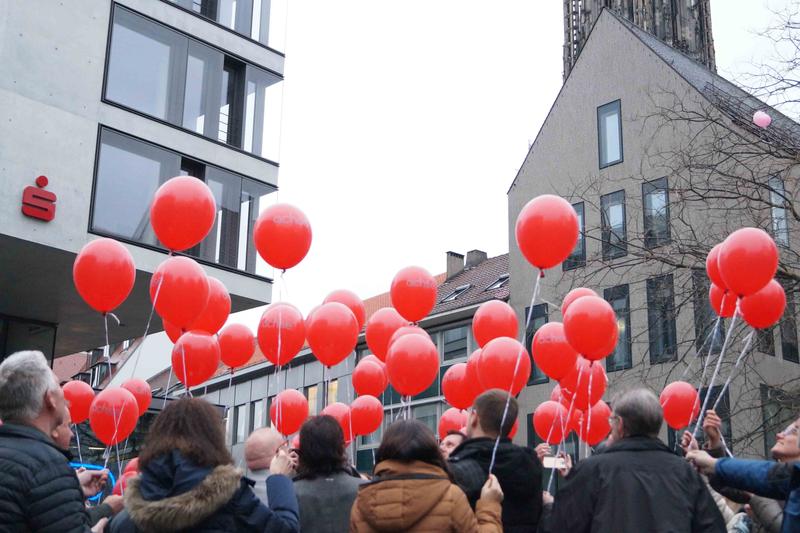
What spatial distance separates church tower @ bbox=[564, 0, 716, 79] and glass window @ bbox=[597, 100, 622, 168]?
3003 centimetres

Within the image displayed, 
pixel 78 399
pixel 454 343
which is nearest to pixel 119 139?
pixel 78 399

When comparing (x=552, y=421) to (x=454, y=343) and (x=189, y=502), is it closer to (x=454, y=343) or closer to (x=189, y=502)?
(x=189, y=502)

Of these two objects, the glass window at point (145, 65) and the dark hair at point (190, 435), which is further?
the glass window at point (145, 65)

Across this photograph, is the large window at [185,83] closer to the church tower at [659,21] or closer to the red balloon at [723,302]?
the red balloon at [723,302]

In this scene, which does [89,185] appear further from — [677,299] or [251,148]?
[677,299]

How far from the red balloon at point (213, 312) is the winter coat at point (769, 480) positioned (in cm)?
663

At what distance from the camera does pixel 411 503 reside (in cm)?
407

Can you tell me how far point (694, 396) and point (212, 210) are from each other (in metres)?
4.88

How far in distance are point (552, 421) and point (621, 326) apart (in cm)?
1295

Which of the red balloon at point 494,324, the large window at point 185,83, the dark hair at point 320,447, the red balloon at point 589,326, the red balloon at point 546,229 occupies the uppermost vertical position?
the large window at point 185,83

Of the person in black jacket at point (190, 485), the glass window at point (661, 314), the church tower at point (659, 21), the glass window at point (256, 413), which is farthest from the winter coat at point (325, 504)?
the church tower at point (659, 21)

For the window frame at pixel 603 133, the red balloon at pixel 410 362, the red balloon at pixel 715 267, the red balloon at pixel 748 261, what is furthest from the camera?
the window frame at pixel 603 133

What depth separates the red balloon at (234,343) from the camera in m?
11.0

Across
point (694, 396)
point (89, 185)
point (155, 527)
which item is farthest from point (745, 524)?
point (89, 185)
